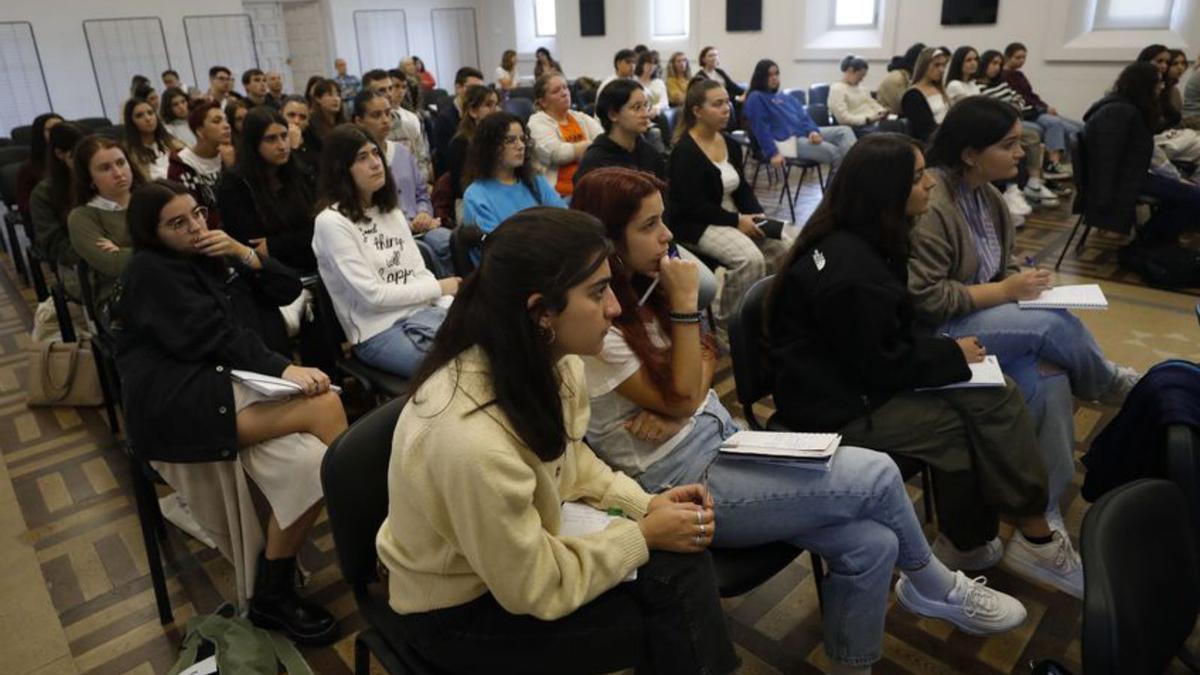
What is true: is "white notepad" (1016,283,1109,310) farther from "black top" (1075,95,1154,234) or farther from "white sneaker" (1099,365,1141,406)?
"black top" (1075,95,1154,234)

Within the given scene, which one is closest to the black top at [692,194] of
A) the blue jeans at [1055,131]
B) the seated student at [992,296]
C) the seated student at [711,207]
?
the seated student at [711,207]

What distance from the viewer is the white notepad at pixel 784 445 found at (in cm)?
154

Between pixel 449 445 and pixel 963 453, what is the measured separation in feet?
4.63

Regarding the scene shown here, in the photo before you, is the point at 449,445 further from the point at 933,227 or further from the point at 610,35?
the point at 610,35

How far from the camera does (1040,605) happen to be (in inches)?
79.6

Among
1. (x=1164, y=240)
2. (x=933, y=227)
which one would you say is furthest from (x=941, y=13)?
(x=933, y=227)

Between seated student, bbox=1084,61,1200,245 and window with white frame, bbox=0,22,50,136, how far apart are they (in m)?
11.5

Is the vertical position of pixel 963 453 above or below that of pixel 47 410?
above

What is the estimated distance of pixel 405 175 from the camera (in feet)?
13.3

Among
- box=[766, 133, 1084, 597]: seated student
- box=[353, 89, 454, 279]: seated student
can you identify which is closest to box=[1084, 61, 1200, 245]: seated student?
box=[766, 133, 1084, 597]: seated student

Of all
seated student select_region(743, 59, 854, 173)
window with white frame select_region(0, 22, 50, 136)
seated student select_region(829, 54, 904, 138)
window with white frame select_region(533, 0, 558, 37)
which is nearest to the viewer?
seated student select_region(743, 59, 854, 173)

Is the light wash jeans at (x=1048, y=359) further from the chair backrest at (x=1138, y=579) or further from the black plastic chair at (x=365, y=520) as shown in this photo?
the black plastic chair at (x=365, y=520)

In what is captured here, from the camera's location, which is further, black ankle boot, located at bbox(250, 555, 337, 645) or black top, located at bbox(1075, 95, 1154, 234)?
black top, located at bbox(1075, 95, 1154, 234)

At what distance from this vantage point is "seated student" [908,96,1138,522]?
2264 mm
